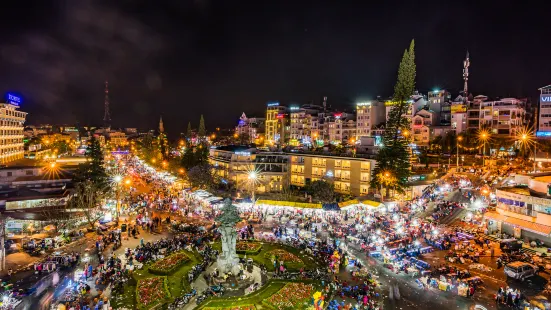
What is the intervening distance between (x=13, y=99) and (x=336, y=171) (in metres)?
60.2

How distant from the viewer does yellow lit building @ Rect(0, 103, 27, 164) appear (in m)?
57.1

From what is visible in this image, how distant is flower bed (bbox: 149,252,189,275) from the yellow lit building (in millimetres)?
52367

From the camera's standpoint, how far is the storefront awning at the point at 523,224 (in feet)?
84.4

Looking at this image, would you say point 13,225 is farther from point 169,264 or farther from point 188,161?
point 188,161

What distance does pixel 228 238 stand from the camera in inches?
849

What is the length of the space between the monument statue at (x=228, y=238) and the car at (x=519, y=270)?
17.5 meters

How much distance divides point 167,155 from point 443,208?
7403cm

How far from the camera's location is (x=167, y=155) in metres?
90.7

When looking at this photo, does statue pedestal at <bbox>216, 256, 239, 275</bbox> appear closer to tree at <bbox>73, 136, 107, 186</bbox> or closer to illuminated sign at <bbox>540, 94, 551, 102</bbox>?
tree at <bbox>73, 136, 107, 186</bbox>

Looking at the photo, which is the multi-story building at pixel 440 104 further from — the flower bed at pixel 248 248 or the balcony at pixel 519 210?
the flower bed at pixel 248 248

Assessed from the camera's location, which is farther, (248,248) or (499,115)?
(499,115)

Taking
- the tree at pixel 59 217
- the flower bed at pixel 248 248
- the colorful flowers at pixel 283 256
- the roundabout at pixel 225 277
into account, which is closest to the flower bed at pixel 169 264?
the roundabout at pixel 225 277

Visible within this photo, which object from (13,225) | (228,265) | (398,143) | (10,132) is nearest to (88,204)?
(13,225)

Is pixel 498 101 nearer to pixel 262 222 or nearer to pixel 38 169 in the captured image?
pixel 262 222
